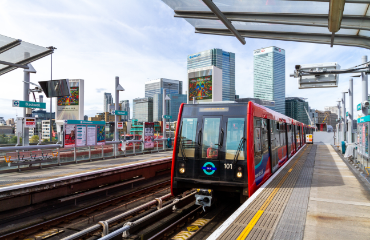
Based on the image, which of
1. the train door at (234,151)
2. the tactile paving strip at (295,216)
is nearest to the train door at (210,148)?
the train door at (234,151)

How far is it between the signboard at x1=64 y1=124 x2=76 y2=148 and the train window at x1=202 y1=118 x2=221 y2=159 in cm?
834

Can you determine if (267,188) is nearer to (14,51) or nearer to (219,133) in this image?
(219,133)

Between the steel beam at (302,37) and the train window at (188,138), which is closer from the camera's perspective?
the steel beam at (302,37)

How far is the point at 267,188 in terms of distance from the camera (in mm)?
7887

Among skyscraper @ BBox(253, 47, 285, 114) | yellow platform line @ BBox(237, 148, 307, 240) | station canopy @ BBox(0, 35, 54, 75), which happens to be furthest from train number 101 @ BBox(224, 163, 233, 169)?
skyscraper @ BBox(253, 47, 285, 114)

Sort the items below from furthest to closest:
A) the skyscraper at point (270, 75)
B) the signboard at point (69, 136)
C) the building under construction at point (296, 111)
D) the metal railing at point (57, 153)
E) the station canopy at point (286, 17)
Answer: the skyscraper at point (270, 75) → the building under construction at point (296, 111) → the signboard at point (69, 136) → the metal railing at point (57, 153) → the station canopy at point (286, 17)

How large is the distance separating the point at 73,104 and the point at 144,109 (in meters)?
146

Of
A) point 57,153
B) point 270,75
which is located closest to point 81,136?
point 57,153

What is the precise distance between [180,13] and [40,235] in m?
6.48

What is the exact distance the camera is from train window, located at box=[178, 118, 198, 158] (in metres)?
8.20

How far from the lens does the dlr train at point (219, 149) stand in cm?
764

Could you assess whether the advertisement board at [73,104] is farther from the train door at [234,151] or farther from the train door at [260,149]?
the train door at [234,151]

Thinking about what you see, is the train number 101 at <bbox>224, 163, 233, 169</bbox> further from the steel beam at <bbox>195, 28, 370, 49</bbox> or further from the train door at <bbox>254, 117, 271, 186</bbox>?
the steel beam at <bbox>195, 28, 370, 49</bbox>

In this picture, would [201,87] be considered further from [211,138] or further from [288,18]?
[288,18]
